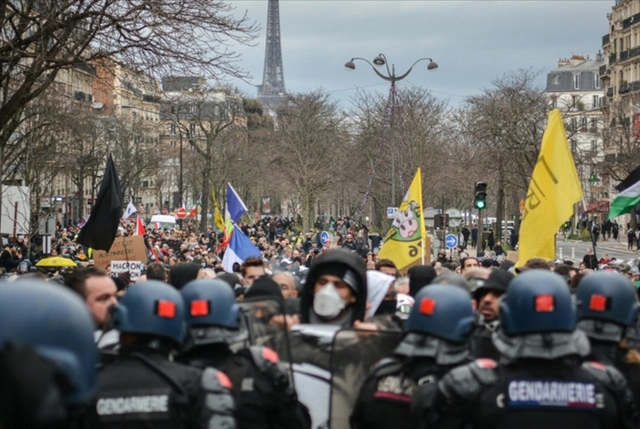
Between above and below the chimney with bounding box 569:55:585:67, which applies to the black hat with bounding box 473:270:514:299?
below

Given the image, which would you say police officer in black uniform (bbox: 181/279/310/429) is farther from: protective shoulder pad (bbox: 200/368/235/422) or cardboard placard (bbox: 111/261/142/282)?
cardboard placard (bbox: 111/261/142/282)

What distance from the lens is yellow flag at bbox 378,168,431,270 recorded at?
49.9 ft

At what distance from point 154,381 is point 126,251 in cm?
1402

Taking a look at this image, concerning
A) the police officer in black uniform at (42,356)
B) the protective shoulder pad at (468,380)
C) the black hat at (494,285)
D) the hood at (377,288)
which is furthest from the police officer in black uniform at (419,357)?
the police officer in black uniform at (42,356)

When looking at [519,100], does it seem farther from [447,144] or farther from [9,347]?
[9,347]

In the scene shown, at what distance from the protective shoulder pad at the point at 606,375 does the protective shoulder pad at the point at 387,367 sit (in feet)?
A: 2.39

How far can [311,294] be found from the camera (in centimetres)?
568

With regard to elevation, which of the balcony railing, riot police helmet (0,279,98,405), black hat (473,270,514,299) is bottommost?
black hat (473,270,514,299)

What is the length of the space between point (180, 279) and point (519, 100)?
40.0 m

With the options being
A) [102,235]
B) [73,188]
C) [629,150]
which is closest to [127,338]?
[102,235]

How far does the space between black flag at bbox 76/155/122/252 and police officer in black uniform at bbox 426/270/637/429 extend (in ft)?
35.1

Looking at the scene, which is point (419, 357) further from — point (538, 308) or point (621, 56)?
point (621, 56)

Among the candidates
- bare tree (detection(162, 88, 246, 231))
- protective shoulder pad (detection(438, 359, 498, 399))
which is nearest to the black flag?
protective shoulder pad (detection(438, 359, 498, 399))

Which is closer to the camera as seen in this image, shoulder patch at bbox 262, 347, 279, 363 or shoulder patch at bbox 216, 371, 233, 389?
shoulder patch at bbox 216, 371, 233, 389
